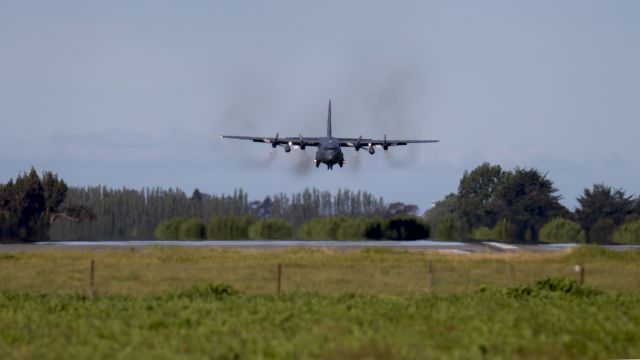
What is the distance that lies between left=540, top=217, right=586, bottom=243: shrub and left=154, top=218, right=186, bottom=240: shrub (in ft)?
116

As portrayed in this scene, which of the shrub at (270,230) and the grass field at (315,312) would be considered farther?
the shrub at (270,230)

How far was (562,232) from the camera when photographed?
355 feet

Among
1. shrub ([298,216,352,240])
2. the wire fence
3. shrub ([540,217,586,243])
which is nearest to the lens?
the wire fence

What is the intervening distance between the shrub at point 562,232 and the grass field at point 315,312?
48.6 meters

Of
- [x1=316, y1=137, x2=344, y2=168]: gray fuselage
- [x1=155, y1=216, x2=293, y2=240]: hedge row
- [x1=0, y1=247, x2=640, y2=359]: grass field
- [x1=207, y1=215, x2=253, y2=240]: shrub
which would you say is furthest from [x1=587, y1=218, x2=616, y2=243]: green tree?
[x1=0, y1=247, x2=640, y2=359]: grass field

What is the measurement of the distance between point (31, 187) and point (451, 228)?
121 ft

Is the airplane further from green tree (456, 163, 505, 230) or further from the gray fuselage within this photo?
green tree (456, 163, 505, 230)

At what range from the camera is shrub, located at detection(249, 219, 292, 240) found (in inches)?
3693

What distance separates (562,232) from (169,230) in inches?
1454

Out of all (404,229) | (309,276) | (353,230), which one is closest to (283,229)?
(353,230)

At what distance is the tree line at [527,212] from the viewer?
358 ft

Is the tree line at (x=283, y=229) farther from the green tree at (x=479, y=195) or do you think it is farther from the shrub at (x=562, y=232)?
the green tree at (x=479, y=195)

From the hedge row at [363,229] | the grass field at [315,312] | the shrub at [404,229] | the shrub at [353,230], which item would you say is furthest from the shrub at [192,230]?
the grass field at [315,312]

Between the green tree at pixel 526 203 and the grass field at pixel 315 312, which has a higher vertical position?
the green tree at pixel 526 203
